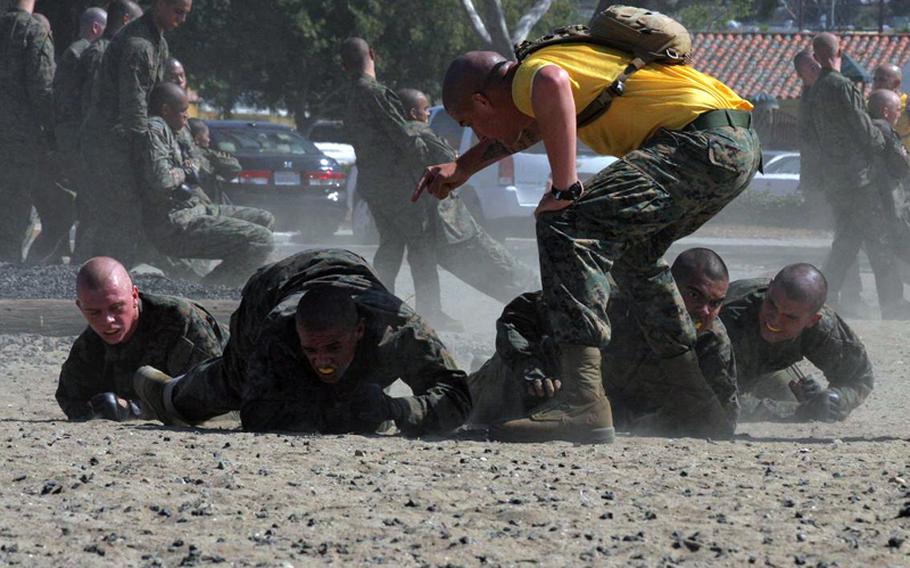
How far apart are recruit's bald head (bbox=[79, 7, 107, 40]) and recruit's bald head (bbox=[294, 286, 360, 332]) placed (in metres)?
8.38

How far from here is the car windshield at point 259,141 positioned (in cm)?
2069

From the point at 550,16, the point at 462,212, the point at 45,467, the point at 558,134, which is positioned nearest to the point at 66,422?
the point at 45,467

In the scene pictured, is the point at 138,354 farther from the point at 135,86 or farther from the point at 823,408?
the point at 135,86

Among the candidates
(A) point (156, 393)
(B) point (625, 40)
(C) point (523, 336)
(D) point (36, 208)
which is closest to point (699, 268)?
(C) point (523, 336)

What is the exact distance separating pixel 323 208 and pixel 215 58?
12548 mm

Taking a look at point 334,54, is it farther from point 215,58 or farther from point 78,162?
point 78,162

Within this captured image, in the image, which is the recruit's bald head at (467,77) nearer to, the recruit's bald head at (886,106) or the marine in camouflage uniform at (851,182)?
the marine in camouflage uniform at (851,182)

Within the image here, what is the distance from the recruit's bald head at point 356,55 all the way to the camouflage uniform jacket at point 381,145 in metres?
0.08

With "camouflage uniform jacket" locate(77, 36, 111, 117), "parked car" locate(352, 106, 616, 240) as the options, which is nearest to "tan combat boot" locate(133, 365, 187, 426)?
"camouflage uniform jacket" locate(77, 36, 111, 117)

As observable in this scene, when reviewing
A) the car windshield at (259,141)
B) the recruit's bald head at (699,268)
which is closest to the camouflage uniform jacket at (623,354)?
the recruit's bald head at (699,268)

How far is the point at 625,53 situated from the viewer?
16.9ft

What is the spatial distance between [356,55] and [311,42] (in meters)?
23.2

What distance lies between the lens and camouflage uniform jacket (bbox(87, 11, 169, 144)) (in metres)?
10.9

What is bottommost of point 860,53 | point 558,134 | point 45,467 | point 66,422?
point 860,53
